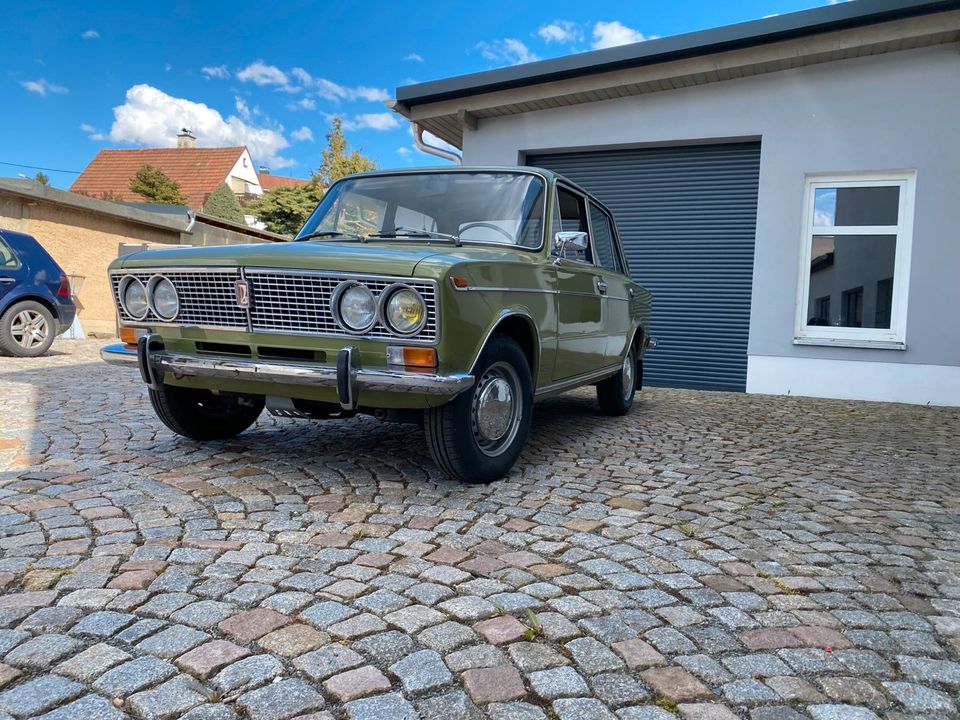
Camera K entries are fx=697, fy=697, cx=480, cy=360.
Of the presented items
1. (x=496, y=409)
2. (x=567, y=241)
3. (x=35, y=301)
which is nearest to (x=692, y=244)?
(x=567, y=241)

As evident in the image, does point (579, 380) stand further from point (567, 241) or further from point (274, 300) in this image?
point (274, 300)

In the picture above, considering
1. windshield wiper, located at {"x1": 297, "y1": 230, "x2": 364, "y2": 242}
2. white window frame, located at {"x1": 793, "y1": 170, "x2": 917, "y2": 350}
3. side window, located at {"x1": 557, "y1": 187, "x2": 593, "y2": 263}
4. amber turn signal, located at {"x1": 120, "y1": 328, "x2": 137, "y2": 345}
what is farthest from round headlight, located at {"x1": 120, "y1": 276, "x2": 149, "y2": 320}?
white window frame, located at {"x1": 793, "y1": 170, "x2": 917, "y2": 350}

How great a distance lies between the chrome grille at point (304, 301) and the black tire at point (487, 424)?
0.50 meters

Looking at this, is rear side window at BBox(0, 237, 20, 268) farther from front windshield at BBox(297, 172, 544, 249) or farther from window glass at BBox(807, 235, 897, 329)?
window glass at BBox(807, 235, 897, 329)

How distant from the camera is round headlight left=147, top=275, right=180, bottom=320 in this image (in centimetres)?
367

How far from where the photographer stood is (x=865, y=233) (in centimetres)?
843

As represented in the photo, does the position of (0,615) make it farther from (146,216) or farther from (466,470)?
(146,216)

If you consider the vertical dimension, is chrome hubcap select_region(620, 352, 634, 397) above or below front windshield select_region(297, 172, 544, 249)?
below

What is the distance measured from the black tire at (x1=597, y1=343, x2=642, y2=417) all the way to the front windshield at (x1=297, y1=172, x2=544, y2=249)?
7.52 feet

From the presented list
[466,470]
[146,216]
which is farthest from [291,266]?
[146,216]

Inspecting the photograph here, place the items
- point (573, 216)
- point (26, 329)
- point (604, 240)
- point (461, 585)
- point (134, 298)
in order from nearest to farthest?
point (461, 585)
point (134, 298)
point (573, 216)
point (604, 240)
point (26, 329)

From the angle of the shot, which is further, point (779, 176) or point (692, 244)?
point (692, 244)

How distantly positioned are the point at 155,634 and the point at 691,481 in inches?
117

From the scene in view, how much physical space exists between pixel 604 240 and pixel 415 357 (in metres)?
3.14
